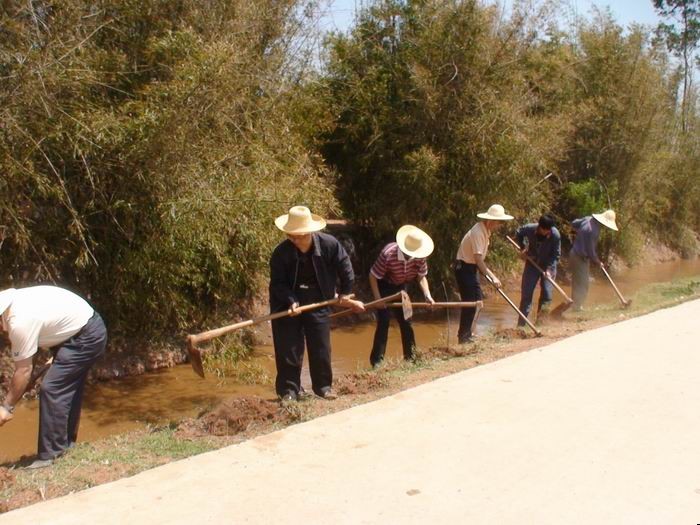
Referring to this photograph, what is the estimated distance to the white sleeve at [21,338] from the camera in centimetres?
415

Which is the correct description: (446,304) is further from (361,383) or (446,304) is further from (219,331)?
(219,331)

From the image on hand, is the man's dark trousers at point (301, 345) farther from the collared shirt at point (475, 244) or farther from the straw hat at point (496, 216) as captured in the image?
the straw hat at point (496, 216)

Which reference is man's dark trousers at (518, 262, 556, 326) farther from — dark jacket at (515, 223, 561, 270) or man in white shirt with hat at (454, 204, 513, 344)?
man in white shirt with hat at (454, 204, 513, 344)

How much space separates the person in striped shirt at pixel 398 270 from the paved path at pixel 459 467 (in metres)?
1.37

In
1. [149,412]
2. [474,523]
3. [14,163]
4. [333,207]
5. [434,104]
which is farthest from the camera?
[434,104]

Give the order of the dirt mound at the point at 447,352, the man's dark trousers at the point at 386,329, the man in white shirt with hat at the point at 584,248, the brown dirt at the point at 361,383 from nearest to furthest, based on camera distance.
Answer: the brown dirt at the point at 361,383 < the man's dark trousers at the point at 386,329 < the dirt mound at the point at 447,352 < the man in white shirt with hat at the point at 584,248

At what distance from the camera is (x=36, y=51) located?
6.63 meters

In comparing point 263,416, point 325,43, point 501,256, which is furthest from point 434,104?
point 263,416

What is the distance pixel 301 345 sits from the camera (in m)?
5.79

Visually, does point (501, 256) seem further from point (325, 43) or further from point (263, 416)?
point (263, 416)

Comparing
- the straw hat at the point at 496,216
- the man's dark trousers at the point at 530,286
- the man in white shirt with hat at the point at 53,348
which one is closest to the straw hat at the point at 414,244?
the straw hat at the point at 496,216

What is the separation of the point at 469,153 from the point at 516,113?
3.46 ft

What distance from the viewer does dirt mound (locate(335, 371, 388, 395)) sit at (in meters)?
5.82

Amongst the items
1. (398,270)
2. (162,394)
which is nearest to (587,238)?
(398,270)
